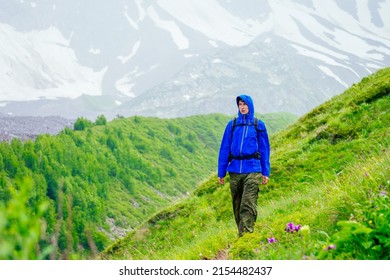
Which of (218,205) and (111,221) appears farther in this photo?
(111,221)

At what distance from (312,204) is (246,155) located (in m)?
1.65

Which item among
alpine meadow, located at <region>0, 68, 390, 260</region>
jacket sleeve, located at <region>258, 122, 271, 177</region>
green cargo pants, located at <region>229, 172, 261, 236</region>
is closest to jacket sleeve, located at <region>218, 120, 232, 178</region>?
green cargo pants, located at <region>229, 172, 261, 236</region>

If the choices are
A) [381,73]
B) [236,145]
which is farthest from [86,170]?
[236,145]

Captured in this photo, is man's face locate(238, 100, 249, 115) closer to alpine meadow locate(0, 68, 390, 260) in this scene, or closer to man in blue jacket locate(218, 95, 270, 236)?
man in blue jacket locate(218, 95, 270, 236)

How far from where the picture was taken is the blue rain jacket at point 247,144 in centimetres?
1110

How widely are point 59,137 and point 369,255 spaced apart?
196952 mm

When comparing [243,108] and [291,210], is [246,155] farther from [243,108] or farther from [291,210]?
[291,210]

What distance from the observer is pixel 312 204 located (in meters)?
11.0

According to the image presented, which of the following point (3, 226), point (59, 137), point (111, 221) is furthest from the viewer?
point (59, 137)

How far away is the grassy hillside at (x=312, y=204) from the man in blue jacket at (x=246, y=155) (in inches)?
17.7

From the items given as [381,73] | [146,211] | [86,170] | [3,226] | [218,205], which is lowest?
[146,211]

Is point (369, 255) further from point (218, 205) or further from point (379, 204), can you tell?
point (218, 205)

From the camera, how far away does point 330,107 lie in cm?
2789

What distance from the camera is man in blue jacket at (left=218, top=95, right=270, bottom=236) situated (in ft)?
36.2
